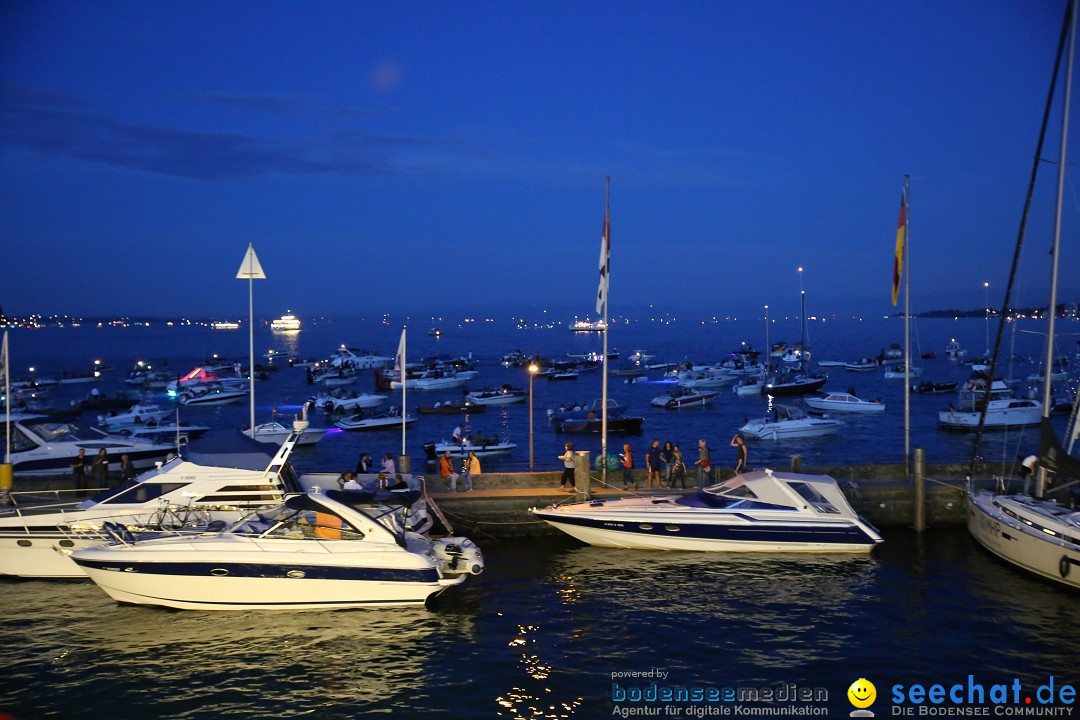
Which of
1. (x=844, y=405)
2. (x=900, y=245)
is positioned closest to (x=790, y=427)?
(x=844, y=405)

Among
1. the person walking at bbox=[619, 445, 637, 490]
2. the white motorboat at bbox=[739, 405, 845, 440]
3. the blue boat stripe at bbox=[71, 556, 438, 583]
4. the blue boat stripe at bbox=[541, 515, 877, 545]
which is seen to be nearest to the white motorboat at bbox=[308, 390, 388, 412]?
the white motorboat at bbox=[739, 405, 845, 440]

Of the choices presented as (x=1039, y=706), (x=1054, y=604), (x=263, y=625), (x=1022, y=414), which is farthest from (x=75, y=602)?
(x=1022, y=414)

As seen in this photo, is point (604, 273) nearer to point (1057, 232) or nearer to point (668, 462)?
point (668, 462)

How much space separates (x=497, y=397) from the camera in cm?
6512

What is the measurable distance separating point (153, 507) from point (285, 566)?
4181mm

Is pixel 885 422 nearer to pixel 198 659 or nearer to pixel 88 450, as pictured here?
pixel 88 450

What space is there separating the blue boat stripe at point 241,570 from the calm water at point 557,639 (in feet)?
2.82

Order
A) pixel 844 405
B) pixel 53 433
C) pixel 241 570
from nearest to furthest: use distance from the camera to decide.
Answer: pixel 241 570 < pixel 53 433 < pixel 844 405

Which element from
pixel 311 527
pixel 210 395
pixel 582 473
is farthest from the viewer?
pixel 210 395

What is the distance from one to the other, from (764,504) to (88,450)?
22541 millimetres

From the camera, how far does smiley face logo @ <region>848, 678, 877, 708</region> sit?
1335 cm

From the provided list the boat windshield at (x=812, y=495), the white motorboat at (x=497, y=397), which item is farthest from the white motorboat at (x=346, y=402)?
the boat windshield at (x=812, y=495)

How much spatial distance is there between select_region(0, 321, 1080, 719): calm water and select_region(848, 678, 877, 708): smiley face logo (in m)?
0.22

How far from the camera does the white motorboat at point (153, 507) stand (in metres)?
18.3
